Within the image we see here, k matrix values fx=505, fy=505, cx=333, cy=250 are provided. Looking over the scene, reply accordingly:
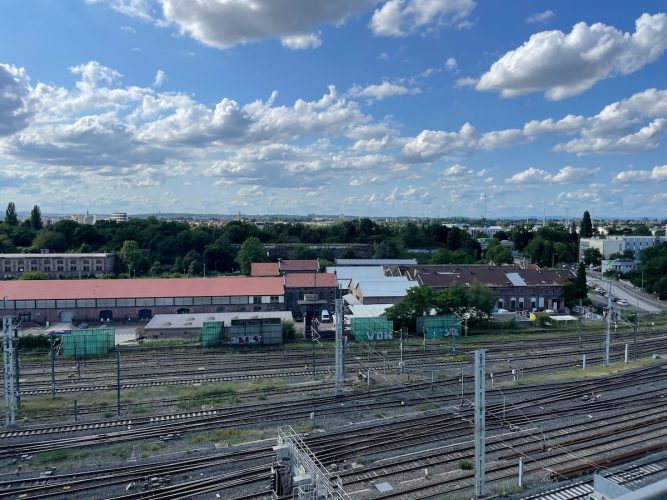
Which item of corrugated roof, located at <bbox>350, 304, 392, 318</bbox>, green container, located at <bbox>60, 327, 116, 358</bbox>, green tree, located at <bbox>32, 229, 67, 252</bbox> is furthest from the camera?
green tree, located at <bbox>32, 229, 67, 252</bbox>

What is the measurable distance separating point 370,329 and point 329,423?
14.4 meters

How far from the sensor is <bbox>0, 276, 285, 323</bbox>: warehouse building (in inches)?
1377

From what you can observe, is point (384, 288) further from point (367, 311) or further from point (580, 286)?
point (580, 286)

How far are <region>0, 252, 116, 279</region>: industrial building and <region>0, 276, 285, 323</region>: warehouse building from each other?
2044 centimetres

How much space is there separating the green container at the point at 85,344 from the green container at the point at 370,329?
1404cm

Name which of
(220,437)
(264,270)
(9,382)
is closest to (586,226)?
(264,270)

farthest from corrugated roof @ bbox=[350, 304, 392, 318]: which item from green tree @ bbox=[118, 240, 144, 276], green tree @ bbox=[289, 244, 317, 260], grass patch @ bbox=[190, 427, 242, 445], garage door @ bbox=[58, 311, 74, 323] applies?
green tree @ bbox=[118, 240, 144, 276]

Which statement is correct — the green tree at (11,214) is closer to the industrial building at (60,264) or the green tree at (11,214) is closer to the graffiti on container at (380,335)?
the industrial building at (60,264)

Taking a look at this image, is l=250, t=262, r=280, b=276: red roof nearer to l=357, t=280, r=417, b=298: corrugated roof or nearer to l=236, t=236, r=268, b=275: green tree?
l=236, t=236, r=268, b=275: green tree

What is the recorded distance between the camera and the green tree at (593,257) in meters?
74.2

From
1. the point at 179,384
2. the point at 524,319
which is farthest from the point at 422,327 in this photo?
the point at 179,384

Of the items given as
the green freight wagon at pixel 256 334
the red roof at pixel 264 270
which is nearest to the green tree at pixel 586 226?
the red roof at pixel 264 270

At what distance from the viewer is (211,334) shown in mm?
29344

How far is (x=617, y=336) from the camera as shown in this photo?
32562 mm
